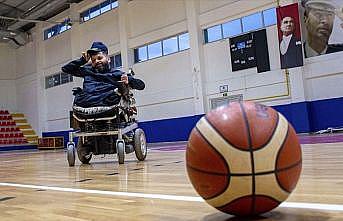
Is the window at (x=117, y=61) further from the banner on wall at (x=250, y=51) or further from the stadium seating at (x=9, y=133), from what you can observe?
the stadium seating at (x=9, y=133)

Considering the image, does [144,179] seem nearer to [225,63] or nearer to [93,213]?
[93,213]

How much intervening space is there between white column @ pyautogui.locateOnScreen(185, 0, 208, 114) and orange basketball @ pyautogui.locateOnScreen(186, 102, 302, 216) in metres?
13.4

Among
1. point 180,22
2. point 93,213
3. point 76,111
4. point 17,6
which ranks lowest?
point 93,213

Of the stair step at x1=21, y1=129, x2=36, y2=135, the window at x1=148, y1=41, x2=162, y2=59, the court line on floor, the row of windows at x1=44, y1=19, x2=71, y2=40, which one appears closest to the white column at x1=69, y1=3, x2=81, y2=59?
the row of windows at x1=44, y1=19, x2=71, y2=40

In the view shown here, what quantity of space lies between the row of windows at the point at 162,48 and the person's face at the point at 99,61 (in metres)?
9.98

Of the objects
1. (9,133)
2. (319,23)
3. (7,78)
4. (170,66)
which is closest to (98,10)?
(170,66)

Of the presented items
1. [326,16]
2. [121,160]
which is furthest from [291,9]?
[121,160]

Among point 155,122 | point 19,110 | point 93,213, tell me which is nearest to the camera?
point 93,213

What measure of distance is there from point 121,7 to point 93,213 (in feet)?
55.5

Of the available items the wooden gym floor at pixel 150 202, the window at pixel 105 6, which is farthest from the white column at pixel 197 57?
the wooden gym floor at pixel 150 202

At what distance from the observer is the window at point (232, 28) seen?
1446 cm

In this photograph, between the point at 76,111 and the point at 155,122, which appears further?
the point at 155,122

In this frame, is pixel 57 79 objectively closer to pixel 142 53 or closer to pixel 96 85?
pixel 142 53

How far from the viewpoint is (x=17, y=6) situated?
21562 mm
